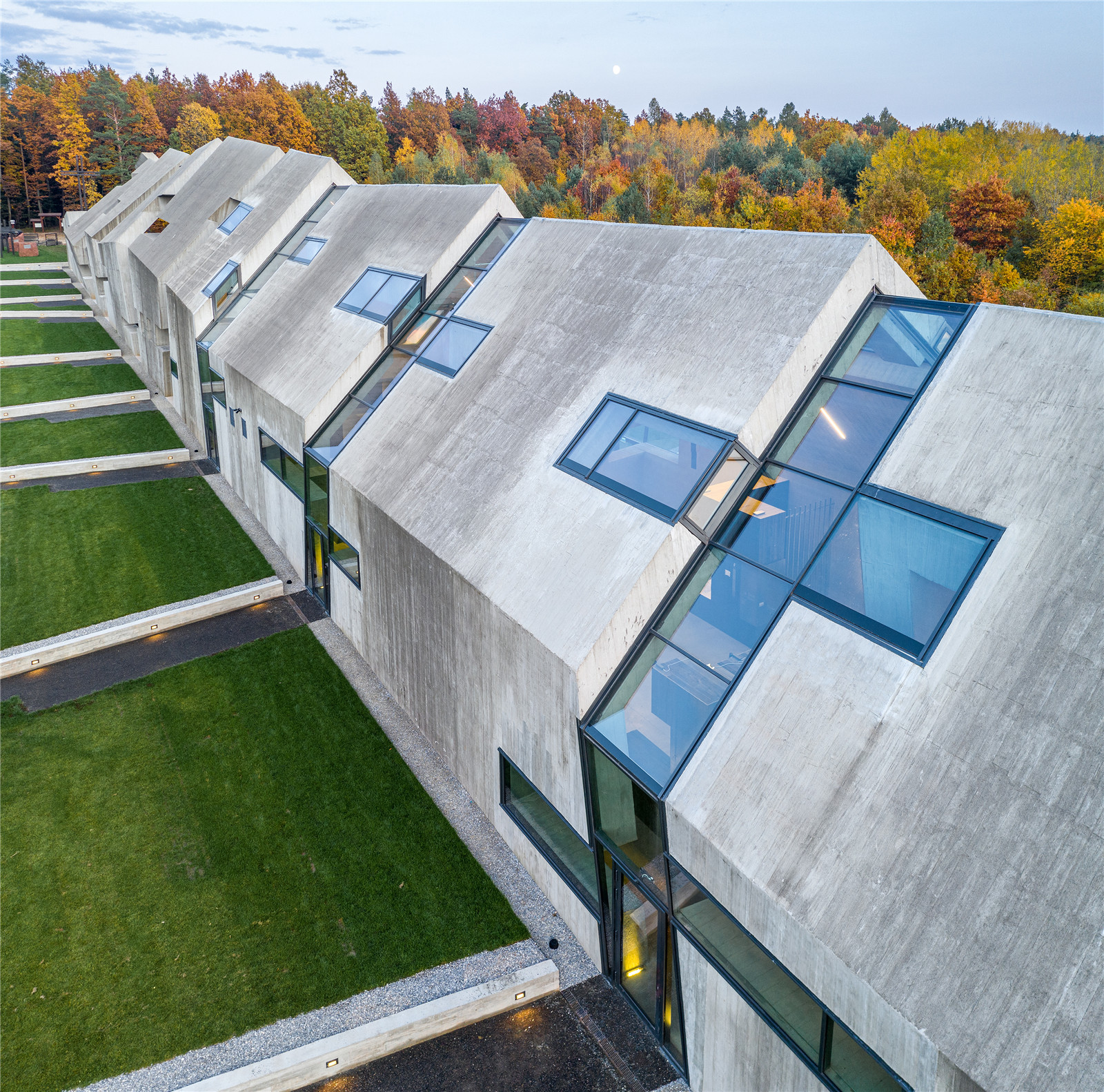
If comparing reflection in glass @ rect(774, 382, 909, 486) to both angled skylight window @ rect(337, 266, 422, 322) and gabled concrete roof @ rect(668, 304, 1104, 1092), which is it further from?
angled skylight window @ rect(337, 266, 422, 322)

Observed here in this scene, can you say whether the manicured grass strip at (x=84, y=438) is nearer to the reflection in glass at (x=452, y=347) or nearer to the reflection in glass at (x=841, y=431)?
the reflection in glass at (x=452, y=347)

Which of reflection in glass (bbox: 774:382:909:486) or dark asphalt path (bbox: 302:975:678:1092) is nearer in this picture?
reflection in glass (bbox: 774:382:909:486)

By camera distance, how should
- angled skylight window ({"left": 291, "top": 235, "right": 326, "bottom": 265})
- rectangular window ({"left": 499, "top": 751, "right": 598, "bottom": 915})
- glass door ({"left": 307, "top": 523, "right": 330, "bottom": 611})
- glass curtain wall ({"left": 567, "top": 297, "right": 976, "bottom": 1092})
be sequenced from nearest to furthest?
glass curtain wall ({"left": 567, "top": 297, "right": 976, "bottom": 1092}) → rectangular window ({"left": 499, "top": 751, "right": 598, "bottom": 915}) → glass door ({"left": 307, "top": 523, "right": 330, "bottom": 611}) → angled skylight window ({"left": 291, "top": 235, "right": 326, "bottom": 265})

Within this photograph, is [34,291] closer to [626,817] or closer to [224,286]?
[224,286]

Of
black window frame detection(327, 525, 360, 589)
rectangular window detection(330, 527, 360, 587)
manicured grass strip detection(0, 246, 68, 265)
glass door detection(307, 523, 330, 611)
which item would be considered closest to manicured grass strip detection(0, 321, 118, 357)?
manicured grass strip detection(0, 246, 68, 265)

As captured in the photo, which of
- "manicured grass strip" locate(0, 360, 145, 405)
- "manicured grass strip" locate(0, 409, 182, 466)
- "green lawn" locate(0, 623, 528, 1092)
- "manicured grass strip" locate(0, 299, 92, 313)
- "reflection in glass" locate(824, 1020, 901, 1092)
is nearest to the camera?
"reflection in glass" locate(824, 1020, 901, 1092)

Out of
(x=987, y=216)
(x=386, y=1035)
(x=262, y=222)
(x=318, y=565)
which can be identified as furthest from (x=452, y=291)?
(x=987, y=216)

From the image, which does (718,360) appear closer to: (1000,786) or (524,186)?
(1000,786)
